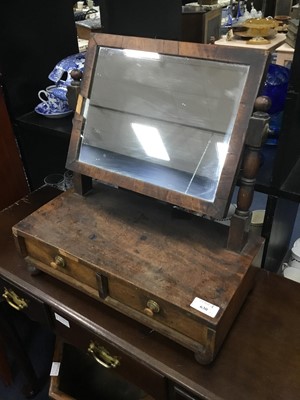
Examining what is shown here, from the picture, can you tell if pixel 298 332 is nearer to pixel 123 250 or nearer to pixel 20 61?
pixel 123 250

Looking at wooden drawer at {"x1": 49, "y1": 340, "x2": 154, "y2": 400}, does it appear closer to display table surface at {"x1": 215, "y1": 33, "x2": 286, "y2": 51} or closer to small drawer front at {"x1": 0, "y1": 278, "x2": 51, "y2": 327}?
small drawer front at {"x1": 0, "y1": 278, "x2": 51, "y2": 327}

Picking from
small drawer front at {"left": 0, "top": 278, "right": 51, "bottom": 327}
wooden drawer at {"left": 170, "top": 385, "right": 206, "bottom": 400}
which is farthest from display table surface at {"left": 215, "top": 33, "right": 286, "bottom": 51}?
wooden drawer at {"left": 170, "top": 385, "right": 206, "bottom": 400}

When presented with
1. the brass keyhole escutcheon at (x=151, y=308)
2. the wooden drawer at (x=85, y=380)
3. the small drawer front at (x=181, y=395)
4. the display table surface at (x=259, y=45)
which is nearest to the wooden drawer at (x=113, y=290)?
the brass keyhole escutcheon at (x=151, y=308)

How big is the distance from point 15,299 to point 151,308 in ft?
1.43

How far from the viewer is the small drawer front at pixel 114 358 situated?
0.68m

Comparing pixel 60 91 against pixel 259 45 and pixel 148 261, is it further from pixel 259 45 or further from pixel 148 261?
pixel 259 45

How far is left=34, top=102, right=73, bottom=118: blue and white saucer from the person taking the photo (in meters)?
1.07

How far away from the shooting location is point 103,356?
0.77m

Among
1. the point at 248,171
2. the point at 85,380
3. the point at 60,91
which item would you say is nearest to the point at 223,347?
the point at 248,171

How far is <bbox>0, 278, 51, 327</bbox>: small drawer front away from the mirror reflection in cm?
35

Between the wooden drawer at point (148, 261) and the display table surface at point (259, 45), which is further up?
the wooden drawer at point (148, 261)

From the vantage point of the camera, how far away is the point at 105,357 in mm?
765

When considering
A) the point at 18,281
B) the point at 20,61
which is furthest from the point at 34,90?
the point at 18,281

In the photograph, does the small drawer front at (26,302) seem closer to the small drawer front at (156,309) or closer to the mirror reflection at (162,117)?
the small drawer front at (156,309)
